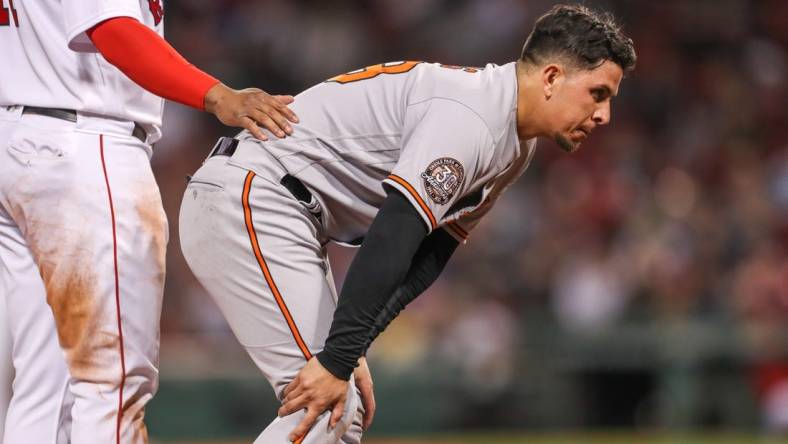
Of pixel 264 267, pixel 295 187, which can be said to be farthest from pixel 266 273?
pixel 295 187

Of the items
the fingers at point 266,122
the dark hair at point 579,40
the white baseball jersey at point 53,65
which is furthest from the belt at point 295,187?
the dark hair at point 579,40

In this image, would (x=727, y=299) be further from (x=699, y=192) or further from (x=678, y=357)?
(x=699, y=192)

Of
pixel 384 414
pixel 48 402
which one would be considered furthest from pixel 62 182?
pixel 384 414

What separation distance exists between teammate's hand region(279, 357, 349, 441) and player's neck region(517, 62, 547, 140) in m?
0.89

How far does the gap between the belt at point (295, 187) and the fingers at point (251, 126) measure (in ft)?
0.49

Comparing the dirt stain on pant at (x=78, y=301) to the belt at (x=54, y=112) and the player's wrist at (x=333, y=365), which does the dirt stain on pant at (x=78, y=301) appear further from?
the player's wrist at (x=333, y=365)

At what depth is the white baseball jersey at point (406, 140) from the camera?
295cm

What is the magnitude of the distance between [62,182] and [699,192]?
25.3 feet

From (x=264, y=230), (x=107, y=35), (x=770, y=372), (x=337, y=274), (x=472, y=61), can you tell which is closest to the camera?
(x=107, y=35)

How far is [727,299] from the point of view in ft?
29.0

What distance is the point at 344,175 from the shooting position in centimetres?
324

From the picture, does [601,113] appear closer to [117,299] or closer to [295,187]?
[295,187]

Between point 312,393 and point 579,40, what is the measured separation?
1202mm

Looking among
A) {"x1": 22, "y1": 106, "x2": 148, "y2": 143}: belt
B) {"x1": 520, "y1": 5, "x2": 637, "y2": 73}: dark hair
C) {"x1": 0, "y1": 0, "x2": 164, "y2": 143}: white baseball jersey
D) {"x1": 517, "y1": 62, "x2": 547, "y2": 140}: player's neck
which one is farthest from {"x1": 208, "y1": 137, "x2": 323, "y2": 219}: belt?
{"x1": 520, "y1": 5, "x2": 637, "y2": 73}: dark hair
